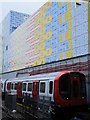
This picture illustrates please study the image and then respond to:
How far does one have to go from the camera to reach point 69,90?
11766mm

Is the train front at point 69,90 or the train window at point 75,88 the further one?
the train window at point 75,88

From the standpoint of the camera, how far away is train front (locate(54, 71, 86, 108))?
1128 centimetres

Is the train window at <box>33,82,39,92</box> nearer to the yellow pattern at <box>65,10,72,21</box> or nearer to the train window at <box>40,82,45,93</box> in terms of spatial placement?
the train window at <box>40,82,45,93</box>

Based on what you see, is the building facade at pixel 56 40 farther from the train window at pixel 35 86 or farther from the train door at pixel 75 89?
the train window at pixel 35 86

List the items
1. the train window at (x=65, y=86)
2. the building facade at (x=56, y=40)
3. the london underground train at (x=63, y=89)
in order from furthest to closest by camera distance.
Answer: the building facade at (x=56, y=40) < the train window at (x=65, y=86) < the london underground train at (x=63, y=89)

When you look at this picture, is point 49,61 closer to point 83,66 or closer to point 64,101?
point 83,66

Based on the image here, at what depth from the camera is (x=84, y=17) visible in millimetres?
16656

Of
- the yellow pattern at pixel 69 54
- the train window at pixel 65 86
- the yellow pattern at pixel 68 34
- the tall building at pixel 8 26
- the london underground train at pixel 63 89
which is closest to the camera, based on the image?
the london underground train at pixel 63 89

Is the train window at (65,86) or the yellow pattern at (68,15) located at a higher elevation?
the yellow pattern at (68,15)

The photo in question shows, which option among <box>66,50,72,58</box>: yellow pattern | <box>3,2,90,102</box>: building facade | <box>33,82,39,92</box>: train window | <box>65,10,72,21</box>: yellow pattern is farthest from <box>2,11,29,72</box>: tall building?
<box>33,82,39,92</box>: train window

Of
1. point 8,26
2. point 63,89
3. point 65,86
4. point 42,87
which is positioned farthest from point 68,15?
point 8,26

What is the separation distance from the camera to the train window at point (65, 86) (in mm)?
11432

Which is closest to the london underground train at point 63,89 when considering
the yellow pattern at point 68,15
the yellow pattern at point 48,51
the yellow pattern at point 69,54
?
the yellow pattern at point 69,54

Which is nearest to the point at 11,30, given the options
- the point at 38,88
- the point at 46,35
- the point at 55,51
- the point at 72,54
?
the point at 46,35
